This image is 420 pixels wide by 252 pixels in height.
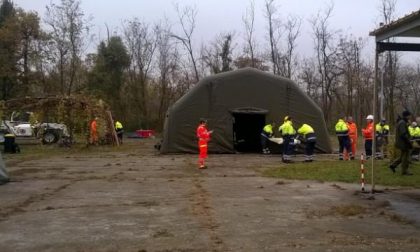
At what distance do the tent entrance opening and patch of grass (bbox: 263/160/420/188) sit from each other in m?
9.43

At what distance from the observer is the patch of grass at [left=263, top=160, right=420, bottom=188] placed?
1558cm

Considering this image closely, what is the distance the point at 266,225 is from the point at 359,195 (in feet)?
13.8

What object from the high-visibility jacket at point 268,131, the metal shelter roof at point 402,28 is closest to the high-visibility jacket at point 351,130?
the high-visibility jacket at point 268,131

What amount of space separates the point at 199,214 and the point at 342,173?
26.0ft

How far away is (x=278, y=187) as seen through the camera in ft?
49.2

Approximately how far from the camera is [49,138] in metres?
36.5

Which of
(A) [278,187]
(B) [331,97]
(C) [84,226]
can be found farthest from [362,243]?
(B) [331,97]

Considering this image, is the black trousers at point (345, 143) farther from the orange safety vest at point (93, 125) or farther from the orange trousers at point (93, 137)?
the orange trousers at point (93, 137)

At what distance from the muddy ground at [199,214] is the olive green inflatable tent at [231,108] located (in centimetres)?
898

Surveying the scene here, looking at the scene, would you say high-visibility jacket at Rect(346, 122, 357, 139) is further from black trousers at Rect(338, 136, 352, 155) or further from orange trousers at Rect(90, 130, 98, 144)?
orange trousers at Rect(90, 130, 98, 144)

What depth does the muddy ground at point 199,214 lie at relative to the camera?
846 cm

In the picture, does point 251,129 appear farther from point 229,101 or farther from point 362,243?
point 362,243

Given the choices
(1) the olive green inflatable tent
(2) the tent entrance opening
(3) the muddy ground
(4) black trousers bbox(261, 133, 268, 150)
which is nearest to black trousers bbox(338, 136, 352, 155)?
(1) the olive green inflatable tent

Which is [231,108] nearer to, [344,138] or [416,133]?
[344,138]
